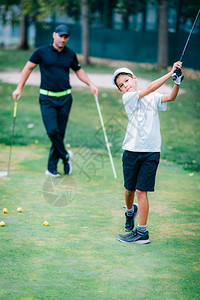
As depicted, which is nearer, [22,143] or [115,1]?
[22,143]

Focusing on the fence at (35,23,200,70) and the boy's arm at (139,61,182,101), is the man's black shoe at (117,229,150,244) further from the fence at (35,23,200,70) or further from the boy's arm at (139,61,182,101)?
the fence at (35,23,200,70)

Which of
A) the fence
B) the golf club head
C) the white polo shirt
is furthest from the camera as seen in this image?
the fence

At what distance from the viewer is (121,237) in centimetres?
472

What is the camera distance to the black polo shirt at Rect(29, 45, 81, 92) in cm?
685

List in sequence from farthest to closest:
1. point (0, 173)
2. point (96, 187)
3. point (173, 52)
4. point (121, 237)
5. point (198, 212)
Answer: point (173, 52) < point (0, 173) < point (96, 187) < point (198, 212) < point (121, 237)

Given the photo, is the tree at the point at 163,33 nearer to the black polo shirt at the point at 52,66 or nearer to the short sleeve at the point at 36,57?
the black polo shirt at the point at 52,66

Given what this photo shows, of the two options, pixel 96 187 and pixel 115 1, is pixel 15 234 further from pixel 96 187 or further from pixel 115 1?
pixel 115 1

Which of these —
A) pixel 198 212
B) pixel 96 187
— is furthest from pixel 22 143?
pixel 198 212

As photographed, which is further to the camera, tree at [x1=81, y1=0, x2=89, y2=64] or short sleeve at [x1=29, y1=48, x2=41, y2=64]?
tree at [x1=81, y1=0, x2=89, y2=64]

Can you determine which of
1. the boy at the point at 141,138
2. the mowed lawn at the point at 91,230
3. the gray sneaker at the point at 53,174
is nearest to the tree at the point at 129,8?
the mowed lawn at the point at 91,230

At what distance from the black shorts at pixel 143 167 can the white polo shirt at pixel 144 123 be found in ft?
0.22

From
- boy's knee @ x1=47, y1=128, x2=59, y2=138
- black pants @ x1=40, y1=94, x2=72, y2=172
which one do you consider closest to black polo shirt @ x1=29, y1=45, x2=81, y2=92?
black pants @ x1=40, y1=94, x2=72, y2=172

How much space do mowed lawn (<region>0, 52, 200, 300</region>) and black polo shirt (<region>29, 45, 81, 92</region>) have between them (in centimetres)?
133

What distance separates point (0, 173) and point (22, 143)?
8.27 ft
